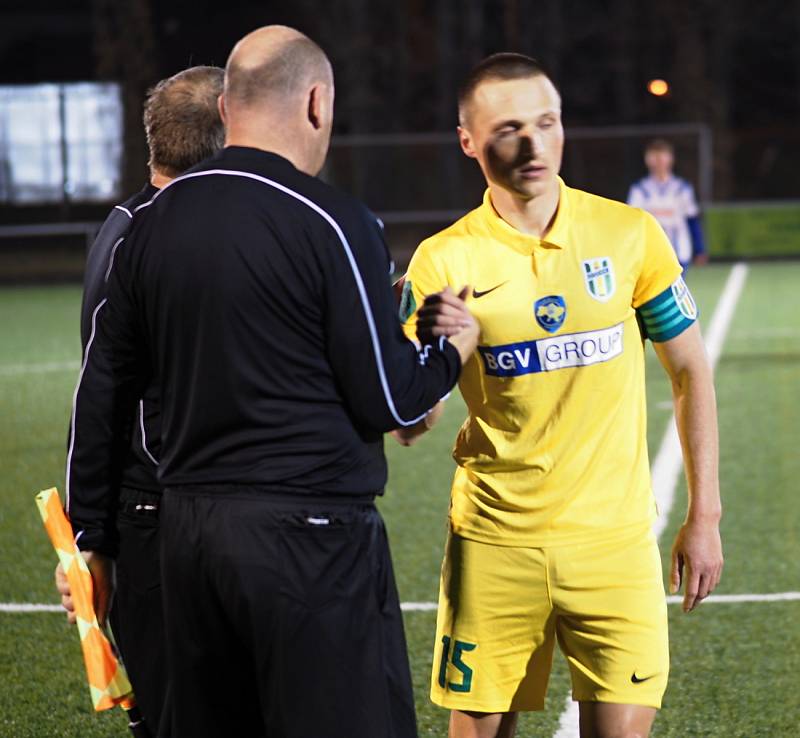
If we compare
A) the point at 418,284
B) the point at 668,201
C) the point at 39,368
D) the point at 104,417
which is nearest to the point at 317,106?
the point at 418,284

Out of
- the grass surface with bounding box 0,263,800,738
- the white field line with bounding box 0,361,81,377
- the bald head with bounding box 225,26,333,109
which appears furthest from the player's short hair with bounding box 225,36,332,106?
the white field line with bounding box 0,361,81,377

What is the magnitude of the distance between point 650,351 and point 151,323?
42.8ft

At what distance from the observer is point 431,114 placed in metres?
43.2

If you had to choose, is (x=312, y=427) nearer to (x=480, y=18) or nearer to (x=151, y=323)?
(x=151, y=323)

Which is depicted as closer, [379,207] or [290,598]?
[290,598]

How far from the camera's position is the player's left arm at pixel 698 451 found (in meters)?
3.49

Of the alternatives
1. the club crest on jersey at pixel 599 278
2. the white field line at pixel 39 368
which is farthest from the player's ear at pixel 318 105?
the white field line at pixel 39 368

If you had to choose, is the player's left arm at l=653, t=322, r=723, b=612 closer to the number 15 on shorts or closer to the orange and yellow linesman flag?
the number 15 on shorts

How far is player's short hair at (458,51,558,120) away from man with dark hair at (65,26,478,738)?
0.67m

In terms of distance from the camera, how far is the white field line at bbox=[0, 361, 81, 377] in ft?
48.2

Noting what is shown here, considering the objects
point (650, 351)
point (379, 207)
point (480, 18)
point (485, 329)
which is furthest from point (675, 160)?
point (485, 329)

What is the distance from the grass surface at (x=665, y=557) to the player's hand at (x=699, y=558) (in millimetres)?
1409

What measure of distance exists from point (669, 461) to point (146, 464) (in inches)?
235

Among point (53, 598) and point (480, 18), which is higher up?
point (480, 18)
